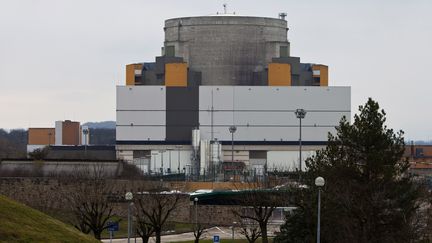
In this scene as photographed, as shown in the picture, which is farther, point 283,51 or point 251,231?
point 283,51

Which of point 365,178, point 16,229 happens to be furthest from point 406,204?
point 16,229

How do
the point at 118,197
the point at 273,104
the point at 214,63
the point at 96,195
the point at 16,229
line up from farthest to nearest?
1. the point at 214,63
2. the point at 273,104
3. the point at 118,197
4. the point at 96,195
5. the point at 16,229

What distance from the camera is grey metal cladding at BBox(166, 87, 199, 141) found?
116 metres

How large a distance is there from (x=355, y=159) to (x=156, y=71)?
84.0 m

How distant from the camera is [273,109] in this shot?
11550 centimetres

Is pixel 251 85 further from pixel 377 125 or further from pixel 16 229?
pixel 16 229

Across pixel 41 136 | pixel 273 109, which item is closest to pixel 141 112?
pixel 273 109

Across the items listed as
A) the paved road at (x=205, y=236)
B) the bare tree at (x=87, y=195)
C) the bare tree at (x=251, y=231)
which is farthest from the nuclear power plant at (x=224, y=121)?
the bare tree at (x=251, y=231)

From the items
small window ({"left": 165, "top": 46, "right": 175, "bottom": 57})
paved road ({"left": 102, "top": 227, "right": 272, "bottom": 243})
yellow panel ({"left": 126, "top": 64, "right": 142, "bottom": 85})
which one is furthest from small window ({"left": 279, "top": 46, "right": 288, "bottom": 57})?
paved road ({"left": 102, "top": 227, "right": 272, "bottom": 243})

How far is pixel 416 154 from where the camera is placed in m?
139

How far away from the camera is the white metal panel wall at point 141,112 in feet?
378

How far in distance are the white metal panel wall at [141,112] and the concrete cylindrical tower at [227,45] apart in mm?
9365

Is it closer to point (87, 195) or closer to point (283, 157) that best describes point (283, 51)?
point (283, 157)

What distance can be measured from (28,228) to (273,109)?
294 ft
